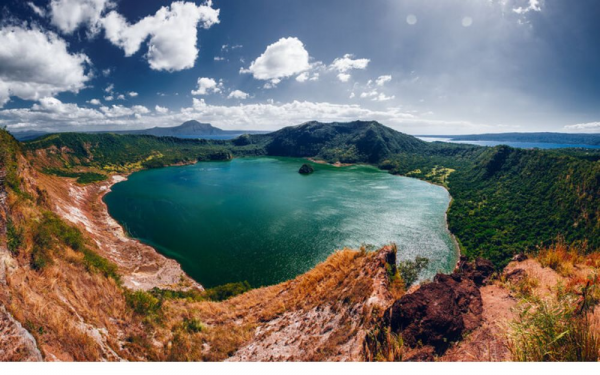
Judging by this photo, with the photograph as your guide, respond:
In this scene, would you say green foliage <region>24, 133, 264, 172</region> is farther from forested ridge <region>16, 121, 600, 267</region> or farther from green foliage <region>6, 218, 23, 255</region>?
green foliage <region>6, 218, 23, 255</region>

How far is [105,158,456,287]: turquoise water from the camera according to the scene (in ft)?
117

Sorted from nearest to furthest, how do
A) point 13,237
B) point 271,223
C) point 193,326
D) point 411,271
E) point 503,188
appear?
point 13,237, point 193,326, point 411,271, point 271,223, point 503,188

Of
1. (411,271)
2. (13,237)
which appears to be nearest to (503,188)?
(411,271)

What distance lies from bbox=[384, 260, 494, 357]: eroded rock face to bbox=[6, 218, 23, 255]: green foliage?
13920 millimetres

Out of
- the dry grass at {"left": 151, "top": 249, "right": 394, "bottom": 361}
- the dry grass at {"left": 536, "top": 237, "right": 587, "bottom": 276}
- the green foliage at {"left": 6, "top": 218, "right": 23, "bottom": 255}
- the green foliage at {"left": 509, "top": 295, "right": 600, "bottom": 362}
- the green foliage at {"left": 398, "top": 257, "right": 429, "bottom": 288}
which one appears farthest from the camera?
the green foliage at {"left": 398, "top": 257, "right": 429, "bottom": 288}

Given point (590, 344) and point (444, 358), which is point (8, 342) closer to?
point (444, 358)

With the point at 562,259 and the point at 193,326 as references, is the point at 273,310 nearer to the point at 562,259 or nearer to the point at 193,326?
the point at 193,326

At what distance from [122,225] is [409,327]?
56.9 m

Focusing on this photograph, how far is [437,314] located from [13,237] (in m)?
15.6

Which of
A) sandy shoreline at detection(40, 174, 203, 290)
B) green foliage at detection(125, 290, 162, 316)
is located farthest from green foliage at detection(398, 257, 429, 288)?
sandy shoreline at detection(40, 174, 203, 290)

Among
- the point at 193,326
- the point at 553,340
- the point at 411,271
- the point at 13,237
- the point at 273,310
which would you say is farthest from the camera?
the point at 411,271

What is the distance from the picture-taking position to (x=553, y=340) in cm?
283

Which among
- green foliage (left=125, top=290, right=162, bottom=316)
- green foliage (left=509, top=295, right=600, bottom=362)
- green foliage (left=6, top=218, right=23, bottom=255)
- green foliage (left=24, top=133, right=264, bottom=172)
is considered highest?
green foliage (left=24, top=133, right=264, bottom=172)

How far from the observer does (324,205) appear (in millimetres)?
65750
